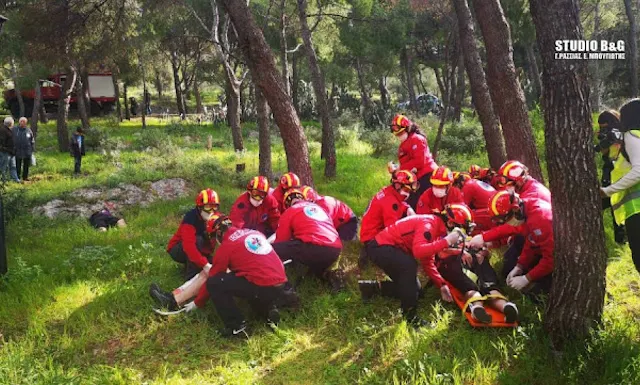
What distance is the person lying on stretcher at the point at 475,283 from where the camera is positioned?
14.9ft

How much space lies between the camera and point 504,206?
4887 millimetres

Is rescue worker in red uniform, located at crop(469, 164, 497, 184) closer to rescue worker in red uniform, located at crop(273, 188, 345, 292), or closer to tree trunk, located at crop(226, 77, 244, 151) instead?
rescue worker in red uniform, located at crop(273, 188, 345, 292)

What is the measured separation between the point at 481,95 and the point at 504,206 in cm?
381

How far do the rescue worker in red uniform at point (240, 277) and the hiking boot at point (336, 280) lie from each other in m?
0.96

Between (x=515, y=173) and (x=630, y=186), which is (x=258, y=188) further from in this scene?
(x=630, y=186)

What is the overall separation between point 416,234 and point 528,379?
5.06ft

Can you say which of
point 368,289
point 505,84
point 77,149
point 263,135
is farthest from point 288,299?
point 77,149

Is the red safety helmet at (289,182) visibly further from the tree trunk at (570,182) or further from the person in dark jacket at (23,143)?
the person in dark jacket at (23,143)

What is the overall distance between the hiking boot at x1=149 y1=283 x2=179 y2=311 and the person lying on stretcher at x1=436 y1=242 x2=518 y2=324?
289 cm

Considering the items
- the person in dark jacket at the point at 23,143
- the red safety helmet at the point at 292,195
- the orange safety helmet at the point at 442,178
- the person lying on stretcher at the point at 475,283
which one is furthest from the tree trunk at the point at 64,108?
the person lying on stretcher at the point at 475,283

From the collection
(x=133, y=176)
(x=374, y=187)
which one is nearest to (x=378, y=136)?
(x=374, y=187)

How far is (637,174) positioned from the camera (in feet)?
15.1

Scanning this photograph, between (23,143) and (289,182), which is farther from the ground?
(23,143)

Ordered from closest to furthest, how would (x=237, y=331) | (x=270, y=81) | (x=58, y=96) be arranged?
(x=237, y=331), (x=270, y=81), (x=58, y=96)
